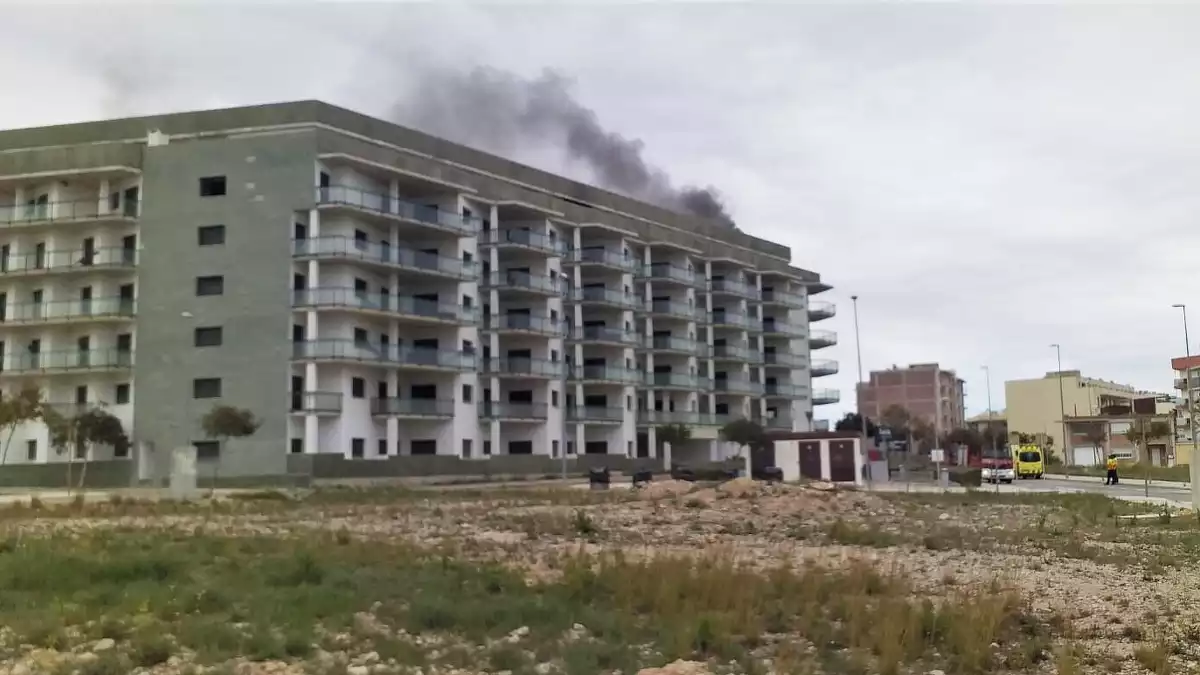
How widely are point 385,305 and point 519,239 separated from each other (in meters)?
15.3

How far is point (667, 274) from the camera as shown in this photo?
93.4 m

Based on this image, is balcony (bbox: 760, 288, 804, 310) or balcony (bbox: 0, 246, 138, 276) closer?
balcony (bbox: 0, 246, 138, 276)

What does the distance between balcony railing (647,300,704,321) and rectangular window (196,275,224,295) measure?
4031 cm

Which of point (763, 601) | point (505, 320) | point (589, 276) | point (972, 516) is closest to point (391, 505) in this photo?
point (972, 516)

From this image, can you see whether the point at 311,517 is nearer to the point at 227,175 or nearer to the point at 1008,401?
the point at 227,175

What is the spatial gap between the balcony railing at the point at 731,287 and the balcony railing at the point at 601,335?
16940mm

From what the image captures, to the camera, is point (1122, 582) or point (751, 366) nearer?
point (1122, 582)

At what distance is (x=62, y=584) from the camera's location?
1630 cm

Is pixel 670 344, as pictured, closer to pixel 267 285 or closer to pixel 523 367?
pixel 523 367

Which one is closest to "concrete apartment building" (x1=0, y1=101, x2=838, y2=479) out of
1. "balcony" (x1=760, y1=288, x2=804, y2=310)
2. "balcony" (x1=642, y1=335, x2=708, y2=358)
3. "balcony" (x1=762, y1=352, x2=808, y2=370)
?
"balcony" (x1=642, y1=335, x2=708, y2=358)

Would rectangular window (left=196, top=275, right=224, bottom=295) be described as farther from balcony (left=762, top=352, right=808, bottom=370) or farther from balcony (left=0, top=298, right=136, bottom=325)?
balcony (left=762, top=352, right=808, bottom=370)

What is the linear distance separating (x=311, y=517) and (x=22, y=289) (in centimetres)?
4393

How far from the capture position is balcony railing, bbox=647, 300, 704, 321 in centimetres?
9306

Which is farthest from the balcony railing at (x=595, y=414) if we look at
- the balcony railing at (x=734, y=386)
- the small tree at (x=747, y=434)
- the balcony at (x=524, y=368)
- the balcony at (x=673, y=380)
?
the balcony railing at (x=734, y=386)
